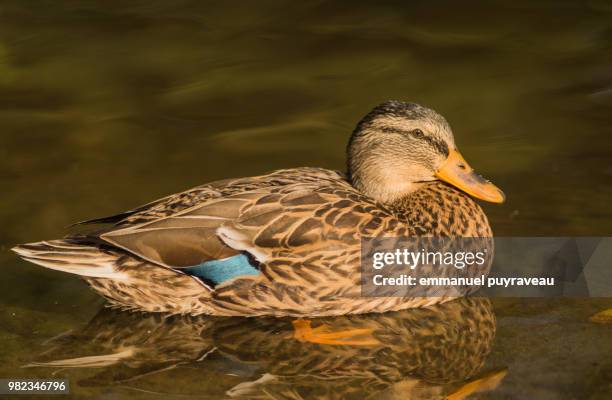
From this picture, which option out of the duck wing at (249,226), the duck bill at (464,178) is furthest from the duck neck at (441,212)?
the duck wing at (249,226)

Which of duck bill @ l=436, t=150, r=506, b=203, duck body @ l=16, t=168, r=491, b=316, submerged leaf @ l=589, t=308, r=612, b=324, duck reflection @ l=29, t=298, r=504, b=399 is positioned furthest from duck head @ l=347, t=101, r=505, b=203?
submerged leaf @ l=589, t=308, r=612, b=324

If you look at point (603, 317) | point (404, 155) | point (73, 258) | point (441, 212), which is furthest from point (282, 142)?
point (603, 317)

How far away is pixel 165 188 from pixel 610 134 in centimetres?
342

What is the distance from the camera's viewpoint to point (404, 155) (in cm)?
Result: 662

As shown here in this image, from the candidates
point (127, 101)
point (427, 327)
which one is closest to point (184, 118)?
point (127, 101)

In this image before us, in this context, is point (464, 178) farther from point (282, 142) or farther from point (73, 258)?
point (282, 142)

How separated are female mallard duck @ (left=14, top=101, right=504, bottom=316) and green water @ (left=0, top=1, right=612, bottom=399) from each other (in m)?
0.15

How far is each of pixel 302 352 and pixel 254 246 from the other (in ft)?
2.16

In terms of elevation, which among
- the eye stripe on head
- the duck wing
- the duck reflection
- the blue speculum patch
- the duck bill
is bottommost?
the duck reflection

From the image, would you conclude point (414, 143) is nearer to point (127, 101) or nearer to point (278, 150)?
point (278, 150)

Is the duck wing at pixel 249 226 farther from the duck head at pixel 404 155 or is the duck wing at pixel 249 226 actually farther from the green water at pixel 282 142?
the green water at pixel 282 142

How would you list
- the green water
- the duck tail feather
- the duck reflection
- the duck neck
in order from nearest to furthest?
the duck reflection < the green water < the duck tail feather < the duck neck

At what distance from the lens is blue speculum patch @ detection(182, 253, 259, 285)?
6.18m

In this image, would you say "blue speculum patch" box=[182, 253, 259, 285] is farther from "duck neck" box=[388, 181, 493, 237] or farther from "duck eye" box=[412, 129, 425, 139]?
"duck eye" box=[412, 129, 425, 139]
